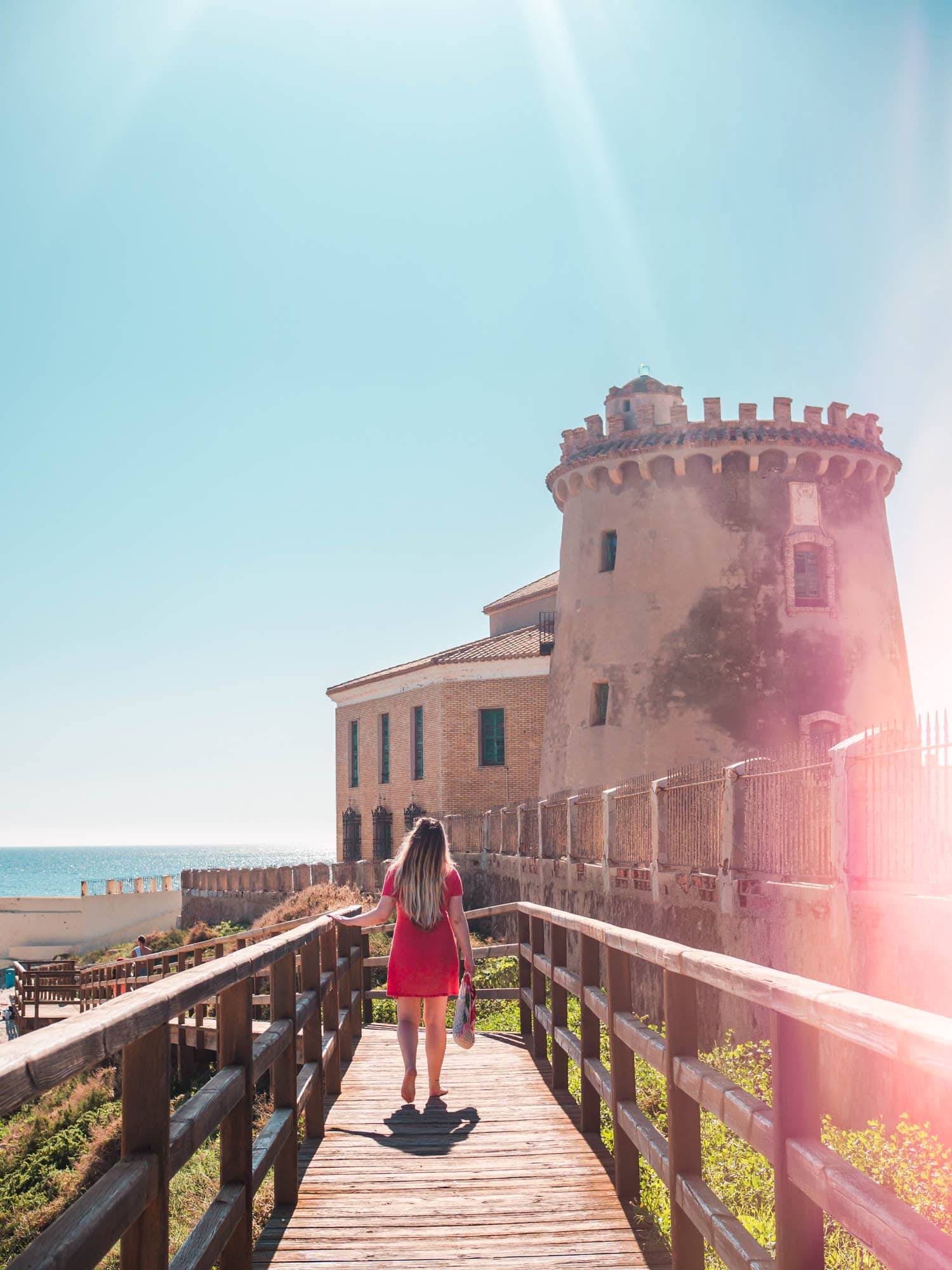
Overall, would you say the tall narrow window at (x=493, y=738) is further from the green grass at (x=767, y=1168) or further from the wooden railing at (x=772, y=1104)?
the wooden railing at (x=772, y=1104)

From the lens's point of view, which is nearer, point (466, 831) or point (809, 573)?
Result: point (809, 573)

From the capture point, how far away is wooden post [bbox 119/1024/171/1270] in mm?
3012

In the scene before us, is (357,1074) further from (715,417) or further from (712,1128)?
(715,417)

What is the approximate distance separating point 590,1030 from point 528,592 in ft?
124

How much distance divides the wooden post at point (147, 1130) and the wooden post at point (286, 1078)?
101 inches

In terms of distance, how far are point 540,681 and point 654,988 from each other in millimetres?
21378

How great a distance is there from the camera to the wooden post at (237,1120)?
4.43 metres

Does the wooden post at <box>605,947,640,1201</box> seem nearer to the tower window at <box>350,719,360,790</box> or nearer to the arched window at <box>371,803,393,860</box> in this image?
the arched window at <box>371,803,393,860</box>

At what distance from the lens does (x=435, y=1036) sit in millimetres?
7777

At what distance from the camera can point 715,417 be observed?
27672mm

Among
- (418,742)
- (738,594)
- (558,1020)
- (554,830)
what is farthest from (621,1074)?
(418,742)

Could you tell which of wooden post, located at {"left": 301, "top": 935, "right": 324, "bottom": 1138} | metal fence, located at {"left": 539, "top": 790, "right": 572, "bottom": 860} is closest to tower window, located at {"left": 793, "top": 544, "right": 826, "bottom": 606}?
metal fence, located at {"left": 539, "top": 790, "right": 572, "bottom": 860}

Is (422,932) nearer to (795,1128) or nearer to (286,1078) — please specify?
(286,1078)

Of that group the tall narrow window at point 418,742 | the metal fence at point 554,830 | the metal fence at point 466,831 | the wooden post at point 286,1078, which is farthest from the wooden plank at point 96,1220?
the tall narrow window at point 418,742
